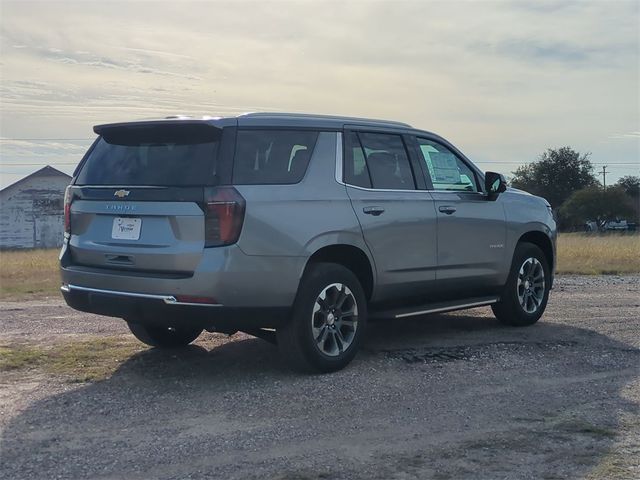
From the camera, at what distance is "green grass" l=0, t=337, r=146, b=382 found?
630 centimetres

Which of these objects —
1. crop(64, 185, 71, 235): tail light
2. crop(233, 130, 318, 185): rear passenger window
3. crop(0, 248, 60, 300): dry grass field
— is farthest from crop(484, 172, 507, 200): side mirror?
crop(0, 248, 60, 300): dry grass field

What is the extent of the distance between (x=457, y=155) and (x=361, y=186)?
1597 mm

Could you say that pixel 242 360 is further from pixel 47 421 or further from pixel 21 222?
pixel 21 222

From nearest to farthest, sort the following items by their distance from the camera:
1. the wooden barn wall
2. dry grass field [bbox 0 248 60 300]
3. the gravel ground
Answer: the gravel ground < dry grass field [bbox 0 248 60 300] < the wooden barn wall

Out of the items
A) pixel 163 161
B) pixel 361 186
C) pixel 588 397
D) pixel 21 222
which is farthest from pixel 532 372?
pixel 21 222

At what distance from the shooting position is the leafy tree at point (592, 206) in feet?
207

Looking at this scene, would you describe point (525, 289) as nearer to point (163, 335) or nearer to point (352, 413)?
point (352, 413)

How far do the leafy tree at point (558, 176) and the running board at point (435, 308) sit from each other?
65943mm

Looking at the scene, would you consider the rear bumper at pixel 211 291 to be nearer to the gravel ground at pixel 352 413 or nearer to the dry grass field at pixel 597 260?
→ the gravel ground at pixel 352 413

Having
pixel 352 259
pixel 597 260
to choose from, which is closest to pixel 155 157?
pixel 352 259

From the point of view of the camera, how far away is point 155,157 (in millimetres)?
5879

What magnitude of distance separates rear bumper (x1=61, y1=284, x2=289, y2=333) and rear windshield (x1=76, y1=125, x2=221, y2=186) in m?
0.85

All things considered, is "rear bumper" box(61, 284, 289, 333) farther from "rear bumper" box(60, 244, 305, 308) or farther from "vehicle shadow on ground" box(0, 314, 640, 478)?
"vehicle shadow on ground" box(0, 314, 640, 478)

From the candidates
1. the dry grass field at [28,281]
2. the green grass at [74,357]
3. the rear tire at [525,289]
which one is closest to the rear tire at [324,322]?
the green grass at [74,357]
